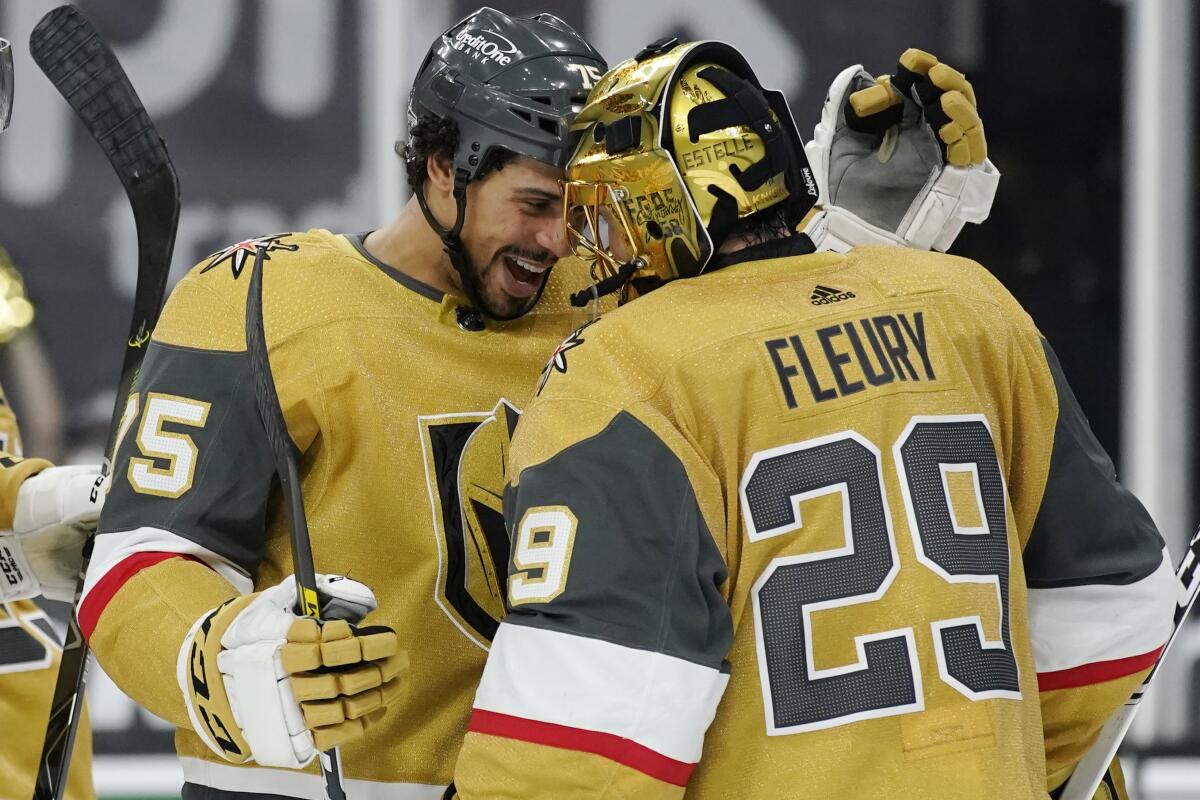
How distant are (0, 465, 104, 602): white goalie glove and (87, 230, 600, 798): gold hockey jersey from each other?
47 cm

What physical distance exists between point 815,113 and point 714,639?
7.71 ft

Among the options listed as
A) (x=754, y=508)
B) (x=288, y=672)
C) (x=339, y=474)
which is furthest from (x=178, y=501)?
(x=754, y=508)

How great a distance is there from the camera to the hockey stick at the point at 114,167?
191 cm

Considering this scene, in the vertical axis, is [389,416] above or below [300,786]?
above

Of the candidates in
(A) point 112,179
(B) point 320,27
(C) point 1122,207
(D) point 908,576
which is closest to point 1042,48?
(C) point 1122,207

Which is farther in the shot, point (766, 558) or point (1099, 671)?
point (1099, 671)

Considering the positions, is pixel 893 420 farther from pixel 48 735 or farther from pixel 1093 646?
pixel 48 735

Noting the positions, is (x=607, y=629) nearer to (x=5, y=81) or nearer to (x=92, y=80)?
(x=92, y=80)

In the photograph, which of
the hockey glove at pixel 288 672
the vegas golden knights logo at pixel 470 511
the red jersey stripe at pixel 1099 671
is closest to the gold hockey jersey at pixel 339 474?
the vegas golden knights logo at pixel 470 511

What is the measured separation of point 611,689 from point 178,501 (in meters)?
0.61

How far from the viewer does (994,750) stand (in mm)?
1367

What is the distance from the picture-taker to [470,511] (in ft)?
5.70

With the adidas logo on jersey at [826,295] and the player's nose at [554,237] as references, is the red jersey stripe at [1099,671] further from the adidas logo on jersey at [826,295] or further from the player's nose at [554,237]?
the player's nose at [554,237]

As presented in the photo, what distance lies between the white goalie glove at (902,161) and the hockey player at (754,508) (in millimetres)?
473
